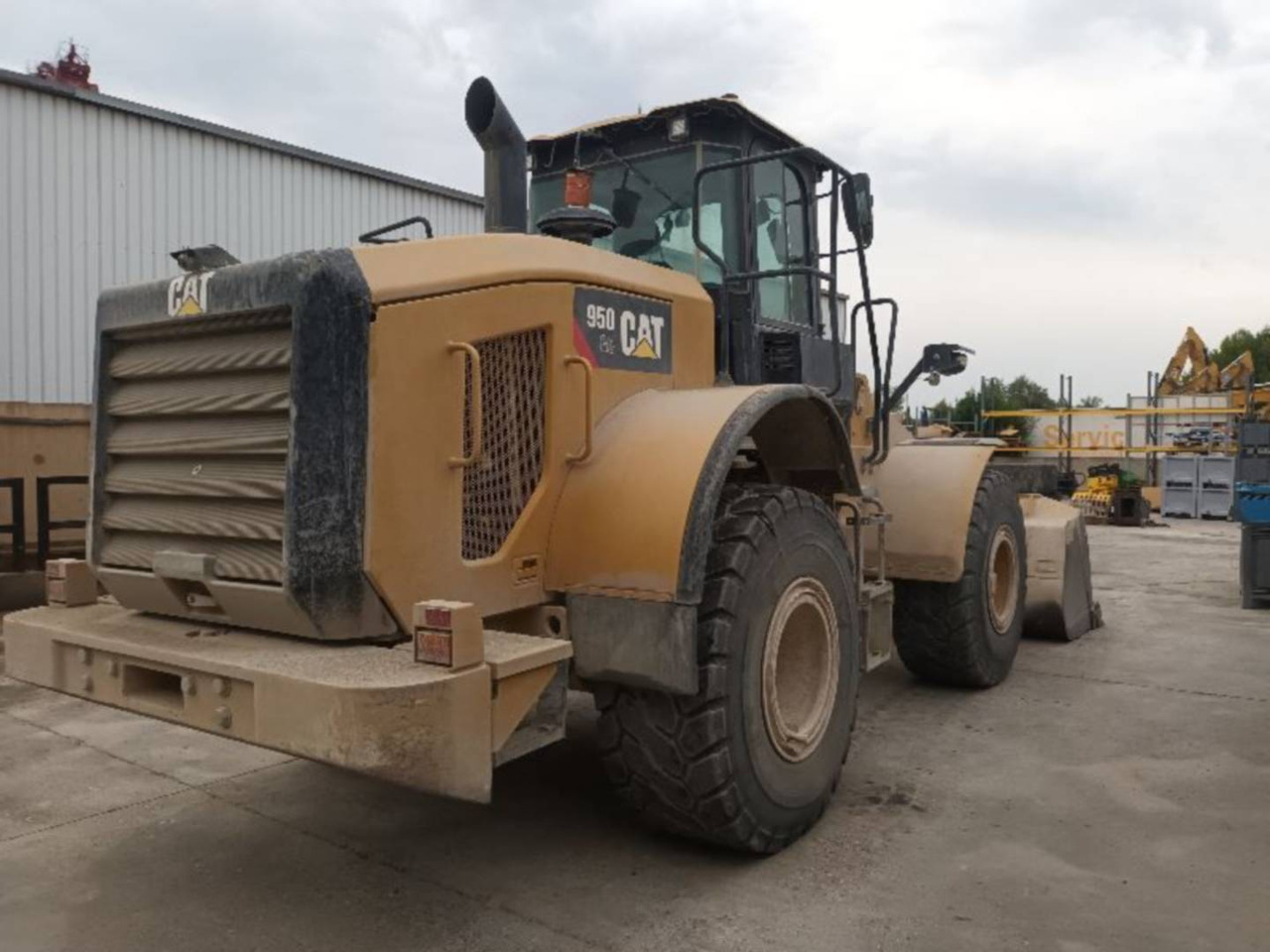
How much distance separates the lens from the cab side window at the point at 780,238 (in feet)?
15.6

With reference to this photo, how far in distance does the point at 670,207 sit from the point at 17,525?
6821 millimetres

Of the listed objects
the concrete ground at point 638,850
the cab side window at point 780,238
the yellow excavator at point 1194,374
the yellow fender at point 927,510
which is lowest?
the concrete ground at point 638,850

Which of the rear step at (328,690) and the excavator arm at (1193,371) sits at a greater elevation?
the excavator arm at (1193,371)

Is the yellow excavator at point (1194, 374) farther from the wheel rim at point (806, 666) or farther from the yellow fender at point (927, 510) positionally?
the wheel rim at point (806, 666)

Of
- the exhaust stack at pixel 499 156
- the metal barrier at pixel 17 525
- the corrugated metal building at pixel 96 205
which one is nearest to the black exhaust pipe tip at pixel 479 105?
the exhaust stack at pixel 499 156

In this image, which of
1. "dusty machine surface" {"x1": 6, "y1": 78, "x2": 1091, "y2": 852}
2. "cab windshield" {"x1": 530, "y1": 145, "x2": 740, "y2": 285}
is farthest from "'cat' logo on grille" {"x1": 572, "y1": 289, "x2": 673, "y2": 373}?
"cab windshield" {"x1": 530, "y1": 145, "x2": 740, "y2": 285}

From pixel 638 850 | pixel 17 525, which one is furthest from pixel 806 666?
pixel 17 525

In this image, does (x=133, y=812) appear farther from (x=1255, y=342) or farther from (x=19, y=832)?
(x=1255, y=342)

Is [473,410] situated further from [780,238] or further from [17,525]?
[17,525]

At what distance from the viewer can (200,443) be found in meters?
3.26

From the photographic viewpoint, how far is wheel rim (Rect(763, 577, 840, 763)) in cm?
368

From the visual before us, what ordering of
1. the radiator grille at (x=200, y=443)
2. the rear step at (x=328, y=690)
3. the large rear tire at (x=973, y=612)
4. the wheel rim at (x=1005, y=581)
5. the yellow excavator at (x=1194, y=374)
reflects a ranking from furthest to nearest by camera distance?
1. the yellow excavator at (x=1194, y=374)
2. the wheel rim at (x=1005, y=581)
3. the large rear tire at (x=973, y=612)
4. the radiator grille at (x=200, y=443)
5. the rear step at (x=328, y=690)

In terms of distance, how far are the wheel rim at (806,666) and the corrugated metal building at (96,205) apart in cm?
871

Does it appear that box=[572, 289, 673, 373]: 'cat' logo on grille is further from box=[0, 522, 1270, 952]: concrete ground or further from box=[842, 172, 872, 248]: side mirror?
box=[0, 522, 1270, 952]: concrete ground
